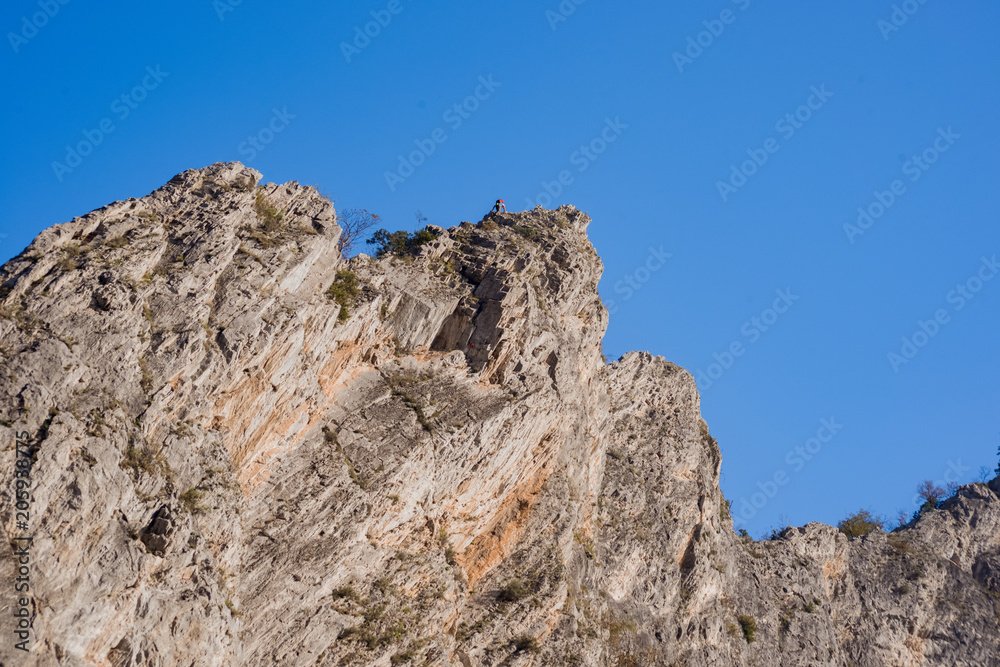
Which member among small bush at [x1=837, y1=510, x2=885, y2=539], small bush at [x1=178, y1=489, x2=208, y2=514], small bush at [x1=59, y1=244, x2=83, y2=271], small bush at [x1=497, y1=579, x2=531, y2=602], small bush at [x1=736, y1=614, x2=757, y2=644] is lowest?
small bush at [x1=178, y1=489, x2=208, y2=514]

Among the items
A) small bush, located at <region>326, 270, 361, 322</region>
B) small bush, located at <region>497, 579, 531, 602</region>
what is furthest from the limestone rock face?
small bush, located at <region>497, 579, 531, 602</region>

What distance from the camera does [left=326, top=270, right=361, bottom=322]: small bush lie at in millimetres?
47344

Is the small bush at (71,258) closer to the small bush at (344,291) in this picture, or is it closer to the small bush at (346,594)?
the small bush at (344,291)

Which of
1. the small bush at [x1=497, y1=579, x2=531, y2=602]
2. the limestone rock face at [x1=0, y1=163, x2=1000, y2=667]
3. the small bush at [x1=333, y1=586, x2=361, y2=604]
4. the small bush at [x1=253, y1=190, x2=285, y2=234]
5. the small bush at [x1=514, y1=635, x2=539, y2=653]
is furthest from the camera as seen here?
the small bush at [x1=497, y1=579, x2=531, y2=602]

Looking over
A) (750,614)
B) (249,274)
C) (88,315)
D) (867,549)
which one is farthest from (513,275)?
(867,549)

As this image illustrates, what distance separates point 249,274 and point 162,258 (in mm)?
3656

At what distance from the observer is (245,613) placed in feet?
124

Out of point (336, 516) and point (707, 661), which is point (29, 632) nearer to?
point (336, 516)

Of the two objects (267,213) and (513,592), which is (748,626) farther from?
(267,213)

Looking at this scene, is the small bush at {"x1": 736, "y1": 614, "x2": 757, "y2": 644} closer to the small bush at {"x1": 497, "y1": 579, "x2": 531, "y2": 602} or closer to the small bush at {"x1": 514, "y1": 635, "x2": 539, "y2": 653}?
the small bush at {"x1": 497, "y1": 579, "x2": 531, "y2": 602}

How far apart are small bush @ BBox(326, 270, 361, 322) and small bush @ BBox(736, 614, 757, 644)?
38981mm

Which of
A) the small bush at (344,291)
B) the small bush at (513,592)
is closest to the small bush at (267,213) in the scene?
the small bush at (344,291)

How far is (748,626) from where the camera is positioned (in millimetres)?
70250

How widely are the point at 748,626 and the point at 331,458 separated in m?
39.2
